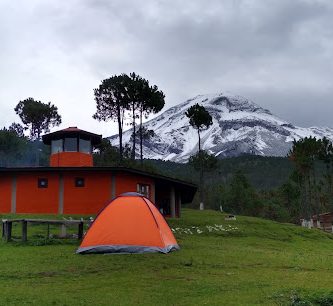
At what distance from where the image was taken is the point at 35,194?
29203mm

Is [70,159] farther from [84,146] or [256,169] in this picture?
[256,169]

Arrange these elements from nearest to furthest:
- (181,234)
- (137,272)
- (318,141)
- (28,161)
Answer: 1. (137,272)
2. (181,234)
3. (318,141)
4. (28,161)

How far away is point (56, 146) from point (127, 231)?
63.2 feet

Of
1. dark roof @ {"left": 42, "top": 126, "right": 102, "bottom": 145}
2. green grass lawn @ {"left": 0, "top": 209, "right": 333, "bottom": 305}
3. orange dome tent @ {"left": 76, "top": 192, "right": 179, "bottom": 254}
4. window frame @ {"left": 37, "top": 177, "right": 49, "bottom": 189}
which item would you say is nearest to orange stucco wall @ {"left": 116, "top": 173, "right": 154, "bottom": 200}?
window frame @ {"left": 37, "top": 177, "right": 49, "bottom": 189}

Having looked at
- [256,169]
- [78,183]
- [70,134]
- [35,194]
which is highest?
[256,169]

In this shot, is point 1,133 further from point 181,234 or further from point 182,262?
point 182,262

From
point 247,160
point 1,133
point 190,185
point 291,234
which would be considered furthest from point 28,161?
point 247,160

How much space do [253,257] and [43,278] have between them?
24.2ft

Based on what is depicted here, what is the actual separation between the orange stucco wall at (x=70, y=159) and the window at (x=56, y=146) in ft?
1.21

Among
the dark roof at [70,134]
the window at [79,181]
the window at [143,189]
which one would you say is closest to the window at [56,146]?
the dark roof at [70,134]

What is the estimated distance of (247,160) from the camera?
134m

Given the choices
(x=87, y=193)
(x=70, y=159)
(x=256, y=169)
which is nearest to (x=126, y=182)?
(x=87, y=193)

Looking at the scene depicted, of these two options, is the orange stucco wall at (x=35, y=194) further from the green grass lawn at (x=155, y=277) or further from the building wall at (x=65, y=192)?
the green grass lawn at (x=155, y=277)

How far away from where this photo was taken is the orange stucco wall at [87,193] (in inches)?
1133
